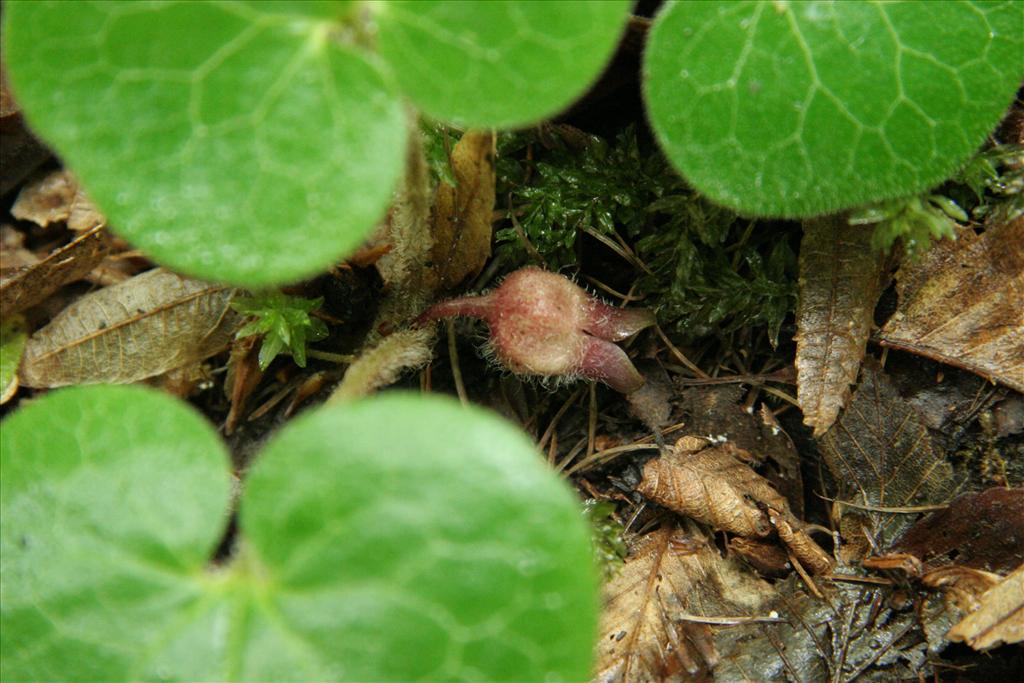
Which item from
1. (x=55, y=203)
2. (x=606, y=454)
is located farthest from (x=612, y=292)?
(x=55, y=203)

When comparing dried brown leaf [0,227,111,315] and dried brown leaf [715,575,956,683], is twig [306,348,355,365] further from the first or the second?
dried brown leaf [715,575,956,683]

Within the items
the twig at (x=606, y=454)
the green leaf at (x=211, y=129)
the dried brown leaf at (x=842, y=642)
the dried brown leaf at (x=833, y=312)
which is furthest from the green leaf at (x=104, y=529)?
the dried brown leaf at (x=833, y=312)

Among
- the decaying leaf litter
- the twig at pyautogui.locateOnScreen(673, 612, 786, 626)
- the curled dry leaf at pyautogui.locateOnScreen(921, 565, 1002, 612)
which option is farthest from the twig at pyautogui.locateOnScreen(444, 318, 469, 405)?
the curled dry leaf at pyautogui.locateOnScreen(921, 565, 1002, 612)

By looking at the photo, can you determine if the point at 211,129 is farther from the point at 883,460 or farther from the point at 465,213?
the point at 883,460

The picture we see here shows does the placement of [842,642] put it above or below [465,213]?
below

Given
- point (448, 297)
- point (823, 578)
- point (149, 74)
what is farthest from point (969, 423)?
point (149, 74)

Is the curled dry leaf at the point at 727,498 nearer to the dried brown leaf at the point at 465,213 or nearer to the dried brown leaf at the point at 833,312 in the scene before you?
the dried brown leaf at the point at 833,312
